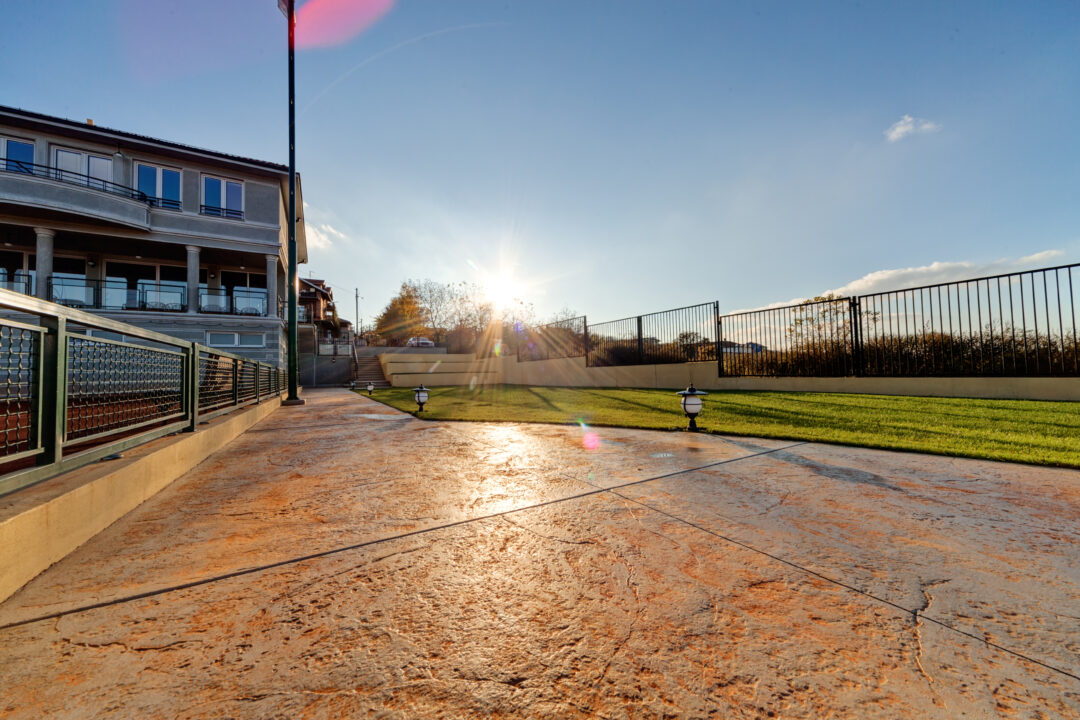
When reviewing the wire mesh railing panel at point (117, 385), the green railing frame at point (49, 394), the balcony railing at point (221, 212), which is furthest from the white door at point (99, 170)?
the green railing frame at point (49, 394)

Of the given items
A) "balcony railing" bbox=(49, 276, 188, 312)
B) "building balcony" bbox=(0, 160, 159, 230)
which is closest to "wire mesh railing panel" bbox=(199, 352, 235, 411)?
"balcony railing" bbox=(49, 276, 188, 312)

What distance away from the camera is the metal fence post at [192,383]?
14.1ft

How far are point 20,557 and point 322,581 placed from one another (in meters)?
1.31

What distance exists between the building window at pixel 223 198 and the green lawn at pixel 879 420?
16.2 m

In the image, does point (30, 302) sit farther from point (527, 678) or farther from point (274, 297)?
point (274, 297)

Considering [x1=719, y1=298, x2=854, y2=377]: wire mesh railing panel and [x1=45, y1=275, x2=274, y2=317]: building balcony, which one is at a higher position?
[x1=45, y1=275, x2=274, y2=317]: building balcony

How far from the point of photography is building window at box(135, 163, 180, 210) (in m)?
16.4

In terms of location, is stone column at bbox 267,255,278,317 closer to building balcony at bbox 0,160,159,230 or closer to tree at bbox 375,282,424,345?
building balcony at bbox 0,160,159,230

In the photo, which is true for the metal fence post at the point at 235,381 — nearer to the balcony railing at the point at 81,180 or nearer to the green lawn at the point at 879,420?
the green lawn at the point at 879,420

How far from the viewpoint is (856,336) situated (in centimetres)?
946

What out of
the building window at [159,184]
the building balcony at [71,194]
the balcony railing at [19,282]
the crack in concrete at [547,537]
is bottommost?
the crack in concrete at [547,537]

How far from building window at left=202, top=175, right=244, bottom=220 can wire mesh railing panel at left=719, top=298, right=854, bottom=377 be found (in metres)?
20.0

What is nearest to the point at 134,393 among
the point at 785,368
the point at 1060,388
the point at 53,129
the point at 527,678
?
the point at 527,678

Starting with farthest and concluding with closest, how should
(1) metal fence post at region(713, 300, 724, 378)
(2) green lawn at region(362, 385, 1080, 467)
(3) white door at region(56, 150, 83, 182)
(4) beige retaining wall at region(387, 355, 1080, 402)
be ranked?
(3) white door at region(56, 150, 83, 182), (1) metal fence post at region(713, 300, 724, 378), (4) beige retaining wall at region(387, 355, 1080, 402), (2) green lawn at region(362, 385, 1080, 467)
